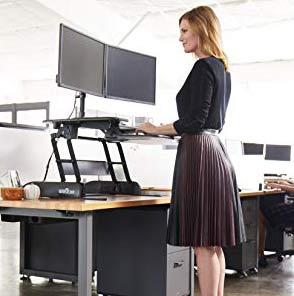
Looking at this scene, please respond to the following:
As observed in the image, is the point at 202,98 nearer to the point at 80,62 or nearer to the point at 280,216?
the point at 80,62

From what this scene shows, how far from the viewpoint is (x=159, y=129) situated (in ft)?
7.29

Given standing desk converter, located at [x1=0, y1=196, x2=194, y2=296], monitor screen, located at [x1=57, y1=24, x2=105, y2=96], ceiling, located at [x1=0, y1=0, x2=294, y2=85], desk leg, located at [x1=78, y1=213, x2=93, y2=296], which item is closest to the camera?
desk leg, located at [x1=78, y1=213, x2=93, y2=296]

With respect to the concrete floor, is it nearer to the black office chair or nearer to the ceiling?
the black office chair

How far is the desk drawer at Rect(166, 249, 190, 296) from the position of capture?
2721mm

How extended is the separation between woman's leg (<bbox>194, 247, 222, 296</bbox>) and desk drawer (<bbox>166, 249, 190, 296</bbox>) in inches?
25.8

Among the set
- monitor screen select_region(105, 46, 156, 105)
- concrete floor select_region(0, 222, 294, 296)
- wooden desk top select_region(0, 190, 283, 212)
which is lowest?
concrete floor select_region(0, 222, 294, 296)

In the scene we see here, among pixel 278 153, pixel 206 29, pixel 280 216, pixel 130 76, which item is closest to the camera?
pixel 206 29

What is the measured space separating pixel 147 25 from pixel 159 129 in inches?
223

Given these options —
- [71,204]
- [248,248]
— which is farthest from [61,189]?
[248,248]

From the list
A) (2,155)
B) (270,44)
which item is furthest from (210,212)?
(270,44)

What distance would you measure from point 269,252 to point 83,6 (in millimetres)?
3701

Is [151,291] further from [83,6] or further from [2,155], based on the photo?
[83,6]

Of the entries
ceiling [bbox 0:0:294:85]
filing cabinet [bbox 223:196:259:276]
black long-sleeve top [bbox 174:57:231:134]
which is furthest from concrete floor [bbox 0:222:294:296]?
ceiling [bbox 0:0:294:85]

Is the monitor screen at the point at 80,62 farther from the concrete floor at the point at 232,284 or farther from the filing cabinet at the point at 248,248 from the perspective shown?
the filing cabinet at the point at 248,248
